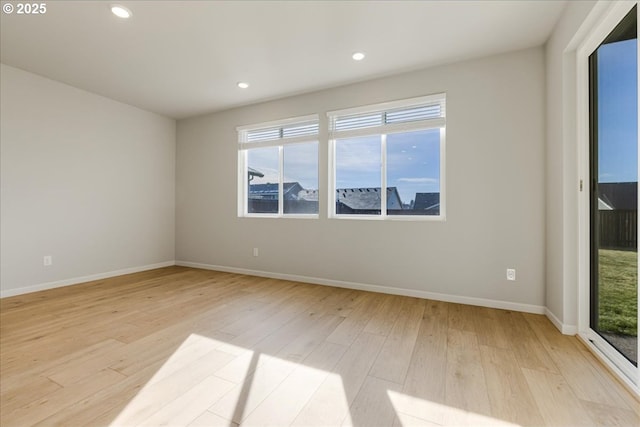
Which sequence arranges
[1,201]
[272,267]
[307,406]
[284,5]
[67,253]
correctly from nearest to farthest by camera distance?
[307,406]
[284,5]
[1,201]
[67,253]
[272,267]

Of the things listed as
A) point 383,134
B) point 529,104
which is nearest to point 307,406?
point 383,134

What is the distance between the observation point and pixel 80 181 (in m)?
3.90

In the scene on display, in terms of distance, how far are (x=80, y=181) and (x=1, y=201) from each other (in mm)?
834

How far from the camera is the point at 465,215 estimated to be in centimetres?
305

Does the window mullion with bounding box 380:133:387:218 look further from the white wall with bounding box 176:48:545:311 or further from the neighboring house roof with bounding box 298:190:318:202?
the neighboring house roof with bounding box 298:190:318:202

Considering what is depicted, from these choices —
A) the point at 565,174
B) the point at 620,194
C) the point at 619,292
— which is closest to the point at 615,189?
the point at 620,194

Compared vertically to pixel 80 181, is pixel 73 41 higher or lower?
higher

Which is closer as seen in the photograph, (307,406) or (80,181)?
(307,406)

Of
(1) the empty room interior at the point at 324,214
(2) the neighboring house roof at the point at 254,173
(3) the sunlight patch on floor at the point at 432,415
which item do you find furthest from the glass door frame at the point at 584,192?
(2) the neighboring house roof at the point at 254,173

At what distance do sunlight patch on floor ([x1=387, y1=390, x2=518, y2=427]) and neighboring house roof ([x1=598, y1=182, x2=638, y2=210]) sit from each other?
1519 millimetres

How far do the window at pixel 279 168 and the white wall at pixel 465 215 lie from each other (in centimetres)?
21

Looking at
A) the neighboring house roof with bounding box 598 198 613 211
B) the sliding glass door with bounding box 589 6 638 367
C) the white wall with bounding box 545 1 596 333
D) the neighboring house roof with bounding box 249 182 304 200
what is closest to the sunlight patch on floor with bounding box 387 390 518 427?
the sliding glass door with bounding box 589 6 638 367

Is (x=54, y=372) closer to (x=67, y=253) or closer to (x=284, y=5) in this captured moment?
(x=67, y=253)

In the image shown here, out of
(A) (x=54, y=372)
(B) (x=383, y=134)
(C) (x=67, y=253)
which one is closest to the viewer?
(A) (x=54, y=372)
